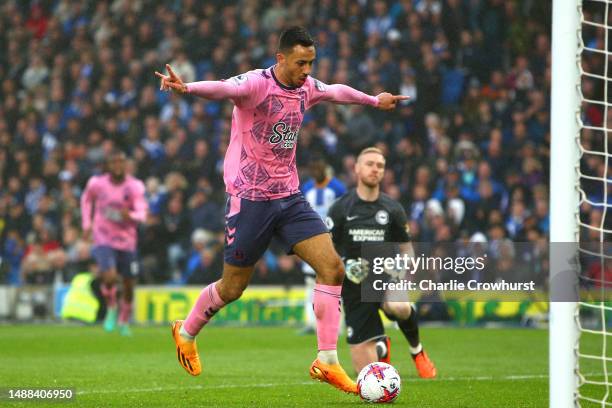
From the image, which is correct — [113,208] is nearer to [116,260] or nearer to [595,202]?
[116,260]

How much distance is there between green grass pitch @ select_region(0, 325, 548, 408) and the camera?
25.7 ft

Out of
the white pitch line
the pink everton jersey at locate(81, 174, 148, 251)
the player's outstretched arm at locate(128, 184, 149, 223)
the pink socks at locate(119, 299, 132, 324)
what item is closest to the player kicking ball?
the white pitch line

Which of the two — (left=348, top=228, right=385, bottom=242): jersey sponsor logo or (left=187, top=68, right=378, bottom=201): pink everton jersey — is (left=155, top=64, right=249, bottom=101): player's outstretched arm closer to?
(left=187, top=68, right=378, bottom=201): pink everton jersey

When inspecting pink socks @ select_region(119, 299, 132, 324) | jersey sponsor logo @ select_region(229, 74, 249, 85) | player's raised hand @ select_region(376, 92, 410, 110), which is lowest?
pink socks @ select_region(119, 299, 132, 324)

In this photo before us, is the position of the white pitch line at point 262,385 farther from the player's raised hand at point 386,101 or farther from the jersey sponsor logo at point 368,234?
the player's raised hand at point 386,101

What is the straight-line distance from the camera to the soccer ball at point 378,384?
24.4 ft

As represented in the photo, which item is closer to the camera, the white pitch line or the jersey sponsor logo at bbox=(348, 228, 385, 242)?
the white pitch line

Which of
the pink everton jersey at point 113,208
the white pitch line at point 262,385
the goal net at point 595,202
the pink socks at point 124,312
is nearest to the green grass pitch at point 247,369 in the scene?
the white pitch line at point 262,385

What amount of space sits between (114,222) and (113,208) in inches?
10.6

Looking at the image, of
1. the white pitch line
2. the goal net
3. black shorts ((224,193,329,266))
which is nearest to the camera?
black shorts ((224,193,329,266))

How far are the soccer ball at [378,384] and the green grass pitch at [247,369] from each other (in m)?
0.12

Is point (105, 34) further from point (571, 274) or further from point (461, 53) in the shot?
point (571, 274)

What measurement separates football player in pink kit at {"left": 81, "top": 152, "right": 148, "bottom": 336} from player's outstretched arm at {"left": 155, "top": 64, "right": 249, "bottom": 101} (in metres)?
8.87

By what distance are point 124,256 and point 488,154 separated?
6.58m
